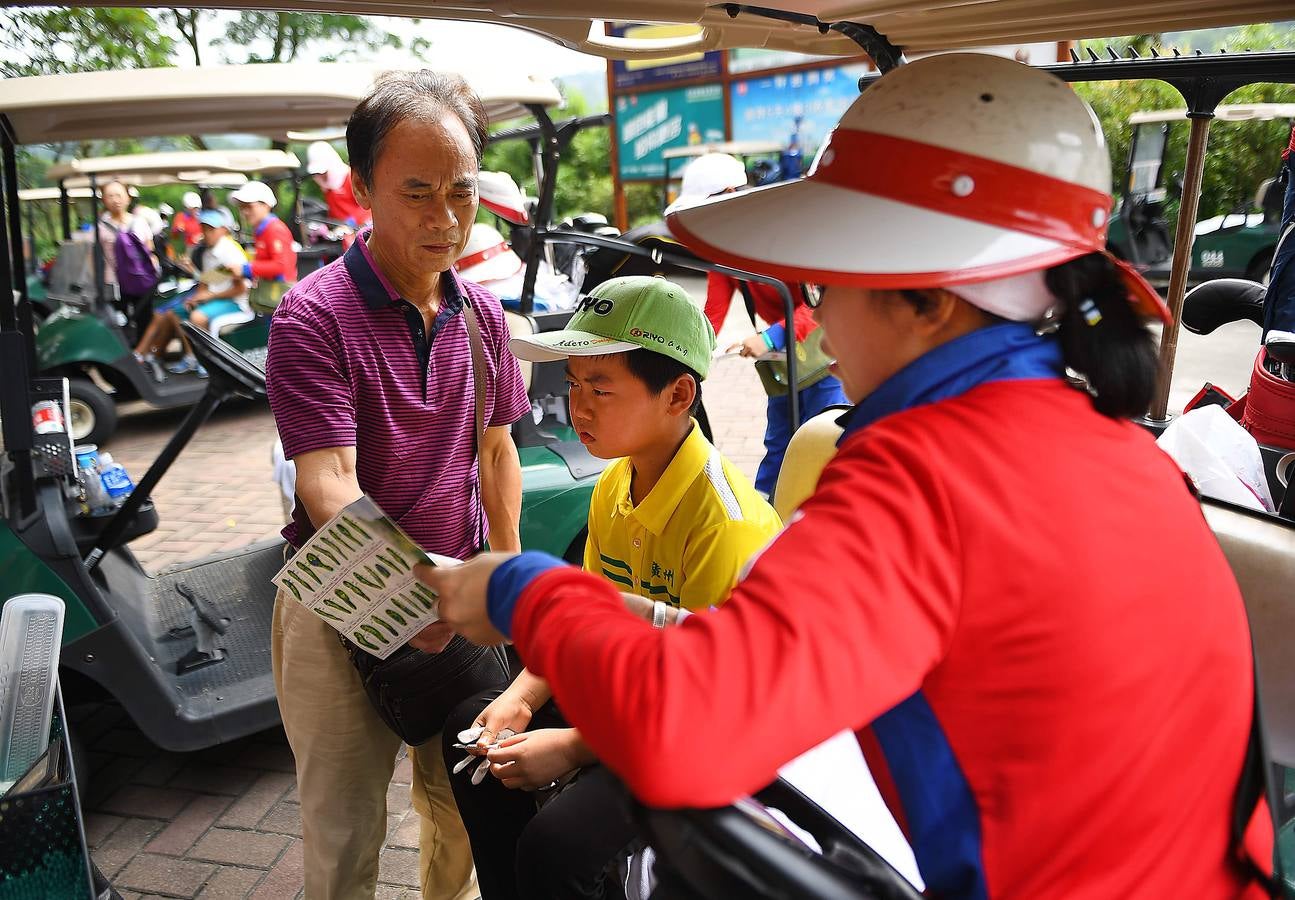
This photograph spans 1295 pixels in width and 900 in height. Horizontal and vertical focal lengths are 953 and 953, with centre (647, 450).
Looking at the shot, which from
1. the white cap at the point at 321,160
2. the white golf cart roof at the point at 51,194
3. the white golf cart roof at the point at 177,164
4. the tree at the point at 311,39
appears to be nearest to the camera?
the white golf cart roof at the point at 177,164

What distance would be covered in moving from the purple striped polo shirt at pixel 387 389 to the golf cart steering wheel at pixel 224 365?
4.06 ft

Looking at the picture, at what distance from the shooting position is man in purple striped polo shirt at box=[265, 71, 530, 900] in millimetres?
1787

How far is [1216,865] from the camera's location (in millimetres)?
1033

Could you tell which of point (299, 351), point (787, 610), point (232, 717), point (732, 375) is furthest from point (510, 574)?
point (732, 375)

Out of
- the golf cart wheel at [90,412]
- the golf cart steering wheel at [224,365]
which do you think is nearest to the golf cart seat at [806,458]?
the golf cart steering wheel at [224,365]

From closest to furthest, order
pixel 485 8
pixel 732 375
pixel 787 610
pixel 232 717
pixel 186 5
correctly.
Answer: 1. pixel 787 610
2. pixel 186 5
3. pixel 485 8
4. pixel 232 717
5. pixel 732 375

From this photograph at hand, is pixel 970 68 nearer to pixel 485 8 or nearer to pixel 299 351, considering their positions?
pixel 485 8

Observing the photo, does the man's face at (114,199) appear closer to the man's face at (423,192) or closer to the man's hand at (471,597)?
the man's face at (423,192)

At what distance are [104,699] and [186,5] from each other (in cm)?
238

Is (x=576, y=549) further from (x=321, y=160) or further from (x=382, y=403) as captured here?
(x=321, y=160)

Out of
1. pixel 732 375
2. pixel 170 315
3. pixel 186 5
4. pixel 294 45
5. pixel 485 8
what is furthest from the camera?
pixel 294 45

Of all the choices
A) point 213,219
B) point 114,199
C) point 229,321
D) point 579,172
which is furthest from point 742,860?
point 579,172

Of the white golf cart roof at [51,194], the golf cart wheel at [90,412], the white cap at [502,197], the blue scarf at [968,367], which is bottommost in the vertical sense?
the golf cart wheel at [90,412]

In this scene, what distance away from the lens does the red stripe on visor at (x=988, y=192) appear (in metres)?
0.97
